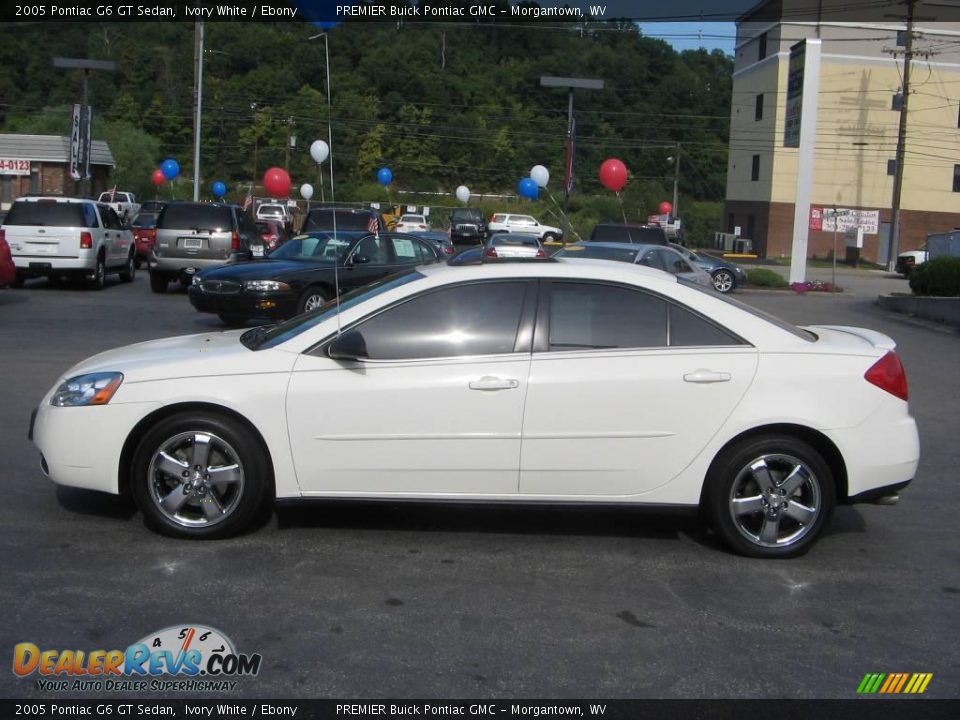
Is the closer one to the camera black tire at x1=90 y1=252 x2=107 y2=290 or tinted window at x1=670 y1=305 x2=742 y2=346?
tinted window at x1=670 y1=305 x2=742 y2=346

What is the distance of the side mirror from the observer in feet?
18.2

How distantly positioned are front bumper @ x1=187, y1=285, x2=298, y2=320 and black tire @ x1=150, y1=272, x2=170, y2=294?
6674mm

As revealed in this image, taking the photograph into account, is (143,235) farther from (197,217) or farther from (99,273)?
(197,217)

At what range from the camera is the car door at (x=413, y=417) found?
5562mm

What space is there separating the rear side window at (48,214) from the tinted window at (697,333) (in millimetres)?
17553

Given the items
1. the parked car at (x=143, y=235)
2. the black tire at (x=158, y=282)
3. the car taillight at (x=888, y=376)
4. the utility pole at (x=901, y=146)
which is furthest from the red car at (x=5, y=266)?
the utility pole at (x=901, y=146)

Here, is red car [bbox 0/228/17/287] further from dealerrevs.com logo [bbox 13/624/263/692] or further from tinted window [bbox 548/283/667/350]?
dealerrevs.com logo [bbox 13/624/263/692]

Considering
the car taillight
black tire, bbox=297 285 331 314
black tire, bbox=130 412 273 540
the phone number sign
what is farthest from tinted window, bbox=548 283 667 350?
the phone number sign

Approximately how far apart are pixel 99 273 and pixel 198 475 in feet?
56.3

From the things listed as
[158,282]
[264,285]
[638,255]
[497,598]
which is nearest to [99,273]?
[158,282]

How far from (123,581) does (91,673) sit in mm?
1006

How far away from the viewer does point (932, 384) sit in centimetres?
1286

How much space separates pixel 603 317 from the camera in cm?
580

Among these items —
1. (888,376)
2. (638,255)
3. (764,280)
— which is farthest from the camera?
(764,280)
